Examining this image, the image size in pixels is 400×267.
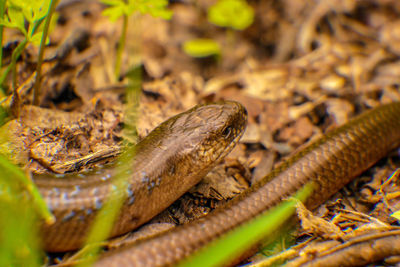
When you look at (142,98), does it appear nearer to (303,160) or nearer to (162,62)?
(162,62)

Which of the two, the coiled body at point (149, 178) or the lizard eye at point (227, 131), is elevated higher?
the lizard eye at point (227, 131)

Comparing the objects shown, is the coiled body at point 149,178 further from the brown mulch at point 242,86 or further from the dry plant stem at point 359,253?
the dry plant stem at point 359,253

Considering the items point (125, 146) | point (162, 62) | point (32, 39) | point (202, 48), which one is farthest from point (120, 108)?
point (202, 48)

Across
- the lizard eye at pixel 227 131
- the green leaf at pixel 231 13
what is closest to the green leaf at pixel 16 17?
the lizard eye at pixel 227 131

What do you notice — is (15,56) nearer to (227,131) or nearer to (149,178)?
(149,178)

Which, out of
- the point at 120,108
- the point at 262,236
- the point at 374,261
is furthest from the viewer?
the point at 120,108

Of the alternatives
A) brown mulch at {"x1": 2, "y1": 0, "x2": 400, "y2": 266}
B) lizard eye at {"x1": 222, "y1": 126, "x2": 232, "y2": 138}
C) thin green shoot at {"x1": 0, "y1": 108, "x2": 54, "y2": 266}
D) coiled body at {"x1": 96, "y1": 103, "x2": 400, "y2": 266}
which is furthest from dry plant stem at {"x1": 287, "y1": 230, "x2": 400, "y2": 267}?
thin green shoot at {"x1": 0, "y1": 108, "x2": 54, "y2": 266}

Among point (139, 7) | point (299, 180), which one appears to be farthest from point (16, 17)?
point (299, 180)

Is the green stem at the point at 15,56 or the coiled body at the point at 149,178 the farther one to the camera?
the green stem at the point at 15,56
